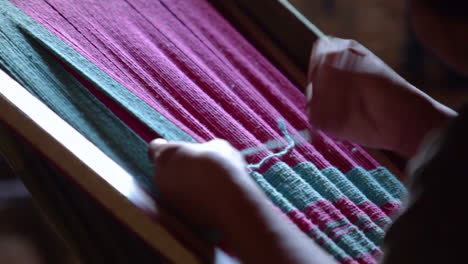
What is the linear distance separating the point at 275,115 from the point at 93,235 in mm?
316

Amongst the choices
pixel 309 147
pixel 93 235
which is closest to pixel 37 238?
pixel 93 235

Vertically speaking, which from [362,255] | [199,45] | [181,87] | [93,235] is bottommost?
[362,255]

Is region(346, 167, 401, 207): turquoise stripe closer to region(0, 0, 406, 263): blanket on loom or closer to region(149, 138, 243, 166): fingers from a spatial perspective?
region(0, 0, 406, 263): blanket on loom

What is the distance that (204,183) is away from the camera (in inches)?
20.8

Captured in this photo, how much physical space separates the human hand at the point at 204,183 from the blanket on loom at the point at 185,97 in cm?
5

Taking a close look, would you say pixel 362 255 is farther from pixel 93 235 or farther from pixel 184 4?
pixel 184 4

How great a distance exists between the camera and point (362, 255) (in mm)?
688

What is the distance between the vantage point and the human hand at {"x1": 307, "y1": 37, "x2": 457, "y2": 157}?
71cm

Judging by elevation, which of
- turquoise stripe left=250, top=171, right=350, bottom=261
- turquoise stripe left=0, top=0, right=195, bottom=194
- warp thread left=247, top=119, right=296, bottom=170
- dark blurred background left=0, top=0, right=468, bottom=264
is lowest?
turquoise stripe left=250, top=171, right=350, bottom=261

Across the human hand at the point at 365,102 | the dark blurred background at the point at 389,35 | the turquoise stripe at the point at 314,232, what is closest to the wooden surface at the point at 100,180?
the turquoise stripe at the point at 314,232

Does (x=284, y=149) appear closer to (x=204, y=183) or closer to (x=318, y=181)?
(x=318, y=181)

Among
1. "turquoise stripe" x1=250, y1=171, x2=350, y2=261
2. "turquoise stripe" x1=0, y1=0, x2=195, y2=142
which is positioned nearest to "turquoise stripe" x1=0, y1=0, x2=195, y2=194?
"turquoise stripe" x1=0, y1=0, x2=195, y2=142

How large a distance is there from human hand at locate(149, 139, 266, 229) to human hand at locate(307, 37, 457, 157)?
0.21 meters

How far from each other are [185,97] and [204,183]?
248 mm
